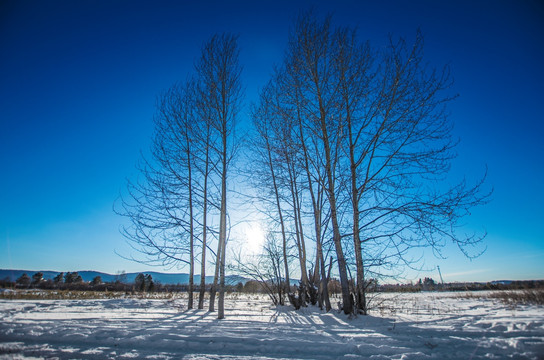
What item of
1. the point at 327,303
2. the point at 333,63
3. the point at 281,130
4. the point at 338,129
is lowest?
the point at 327,303

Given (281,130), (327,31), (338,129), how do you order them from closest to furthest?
(338,129) < (327,31) < (281,130)

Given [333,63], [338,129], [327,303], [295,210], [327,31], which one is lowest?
[327,303]

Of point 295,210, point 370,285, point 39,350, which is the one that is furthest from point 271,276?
point 39,350

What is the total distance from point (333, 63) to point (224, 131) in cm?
353

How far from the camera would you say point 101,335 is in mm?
2965

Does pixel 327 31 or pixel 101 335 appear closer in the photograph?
pixel 101 335

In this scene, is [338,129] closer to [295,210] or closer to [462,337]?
[295,210]

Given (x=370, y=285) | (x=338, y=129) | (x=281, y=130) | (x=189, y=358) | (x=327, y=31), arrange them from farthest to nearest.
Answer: (x=281, y=130), (x=327, y=31), (x=338, y=129), (x=370, y=285), (x=189, y=358)

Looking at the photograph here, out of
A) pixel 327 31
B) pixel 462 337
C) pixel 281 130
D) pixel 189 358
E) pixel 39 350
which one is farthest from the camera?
pixel 281 130

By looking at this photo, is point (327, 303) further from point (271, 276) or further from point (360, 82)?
point (360, 82)

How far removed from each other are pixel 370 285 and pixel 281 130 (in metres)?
5.22

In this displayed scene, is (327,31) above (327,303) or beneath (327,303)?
above

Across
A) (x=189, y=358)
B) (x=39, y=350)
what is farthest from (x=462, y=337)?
(x=39, y=350)

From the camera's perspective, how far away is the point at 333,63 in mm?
6352
